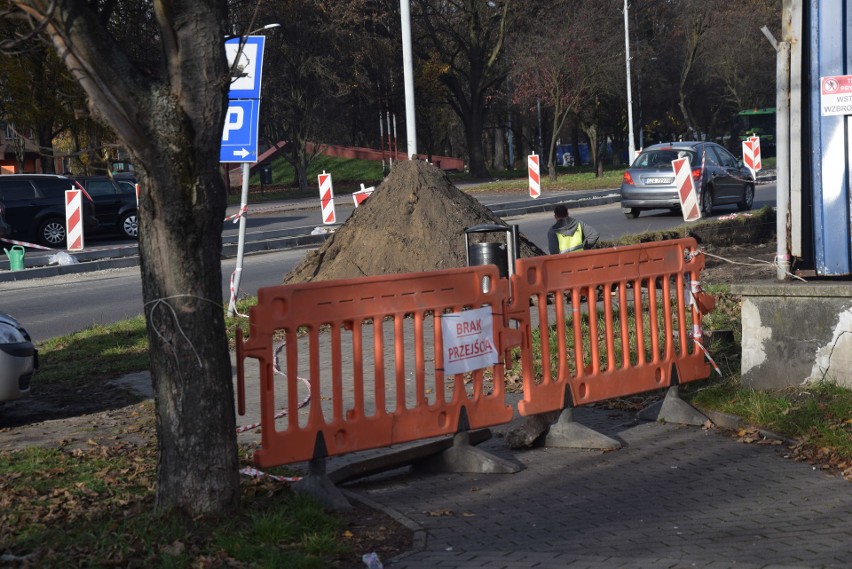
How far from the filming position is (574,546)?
5129 mm

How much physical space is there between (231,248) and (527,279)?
633 inches

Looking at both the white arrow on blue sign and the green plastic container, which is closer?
the white arrow on blue sign

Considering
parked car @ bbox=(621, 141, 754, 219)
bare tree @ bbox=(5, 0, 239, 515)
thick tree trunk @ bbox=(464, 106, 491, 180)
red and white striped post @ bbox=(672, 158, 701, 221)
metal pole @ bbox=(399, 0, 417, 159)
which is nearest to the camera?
bare tree @ bbox=(5, 0, 239, 515)

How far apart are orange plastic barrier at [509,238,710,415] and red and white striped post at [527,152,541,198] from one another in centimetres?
2465

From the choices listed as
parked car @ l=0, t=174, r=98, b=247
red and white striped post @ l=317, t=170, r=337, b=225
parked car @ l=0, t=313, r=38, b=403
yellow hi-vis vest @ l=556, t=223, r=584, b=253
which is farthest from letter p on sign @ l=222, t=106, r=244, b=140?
parked car @ l=0, t=174, r=98, b=247

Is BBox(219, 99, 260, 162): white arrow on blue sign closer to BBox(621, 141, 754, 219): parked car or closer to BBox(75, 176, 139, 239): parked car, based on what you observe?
BBox(621, 141, 754, 219): parked car

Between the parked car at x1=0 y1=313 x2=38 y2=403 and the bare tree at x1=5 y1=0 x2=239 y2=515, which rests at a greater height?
the bare tree at x1=5 y1=0 x2=239 y2=515

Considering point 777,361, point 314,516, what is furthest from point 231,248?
point 314,516

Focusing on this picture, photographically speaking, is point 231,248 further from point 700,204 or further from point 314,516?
point 314,516

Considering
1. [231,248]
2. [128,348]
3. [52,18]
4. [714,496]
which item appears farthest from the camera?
[231,248]

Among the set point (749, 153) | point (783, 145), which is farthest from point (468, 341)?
point (749, 153)

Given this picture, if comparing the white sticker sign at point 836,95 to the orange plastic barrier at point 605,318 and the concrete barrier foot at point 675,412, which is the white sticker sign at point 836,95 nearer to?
the orange plastic barrier at point 605,318

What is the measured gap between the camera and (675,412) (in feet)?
25.1

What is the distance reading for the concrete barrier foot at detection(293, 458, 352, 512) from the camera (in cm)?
575
